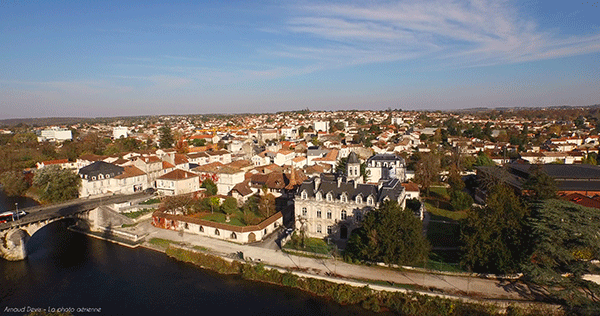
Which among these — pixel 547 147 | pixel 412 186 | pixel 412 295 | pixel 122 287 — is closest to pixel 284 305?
pixel 412 295

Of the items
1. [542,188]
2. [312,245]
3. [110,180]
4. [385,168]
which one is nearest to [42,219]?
[110,180]

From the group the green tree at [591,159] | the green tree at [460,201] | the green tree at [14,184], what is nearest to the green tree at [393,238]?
the green tree at [460,201]

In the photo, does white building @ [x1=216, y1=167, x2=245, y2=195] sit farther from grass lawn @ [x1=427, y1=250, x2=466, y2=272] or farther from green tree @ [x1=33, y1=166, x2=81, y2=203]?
grass lawn @ [x1=427, y1=250, x2=466, y2=272]

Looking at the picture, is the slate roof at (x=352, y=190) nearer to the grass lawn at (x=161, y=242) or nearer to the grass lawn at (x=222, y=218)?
the grass lawn at (x=222, y=218)

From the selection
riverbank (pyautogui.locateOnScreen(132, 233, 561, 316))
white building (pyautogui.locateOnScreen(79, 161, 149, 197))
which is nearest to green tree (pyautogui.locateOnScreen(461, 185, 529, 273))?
riverbank (pyautogui.locateOnScreen(132, 233, 561, 316))

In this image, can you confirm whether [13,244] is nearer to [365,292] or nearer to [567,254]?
[365,292]
